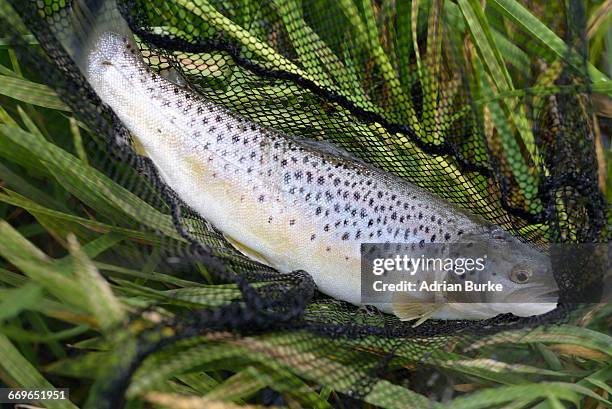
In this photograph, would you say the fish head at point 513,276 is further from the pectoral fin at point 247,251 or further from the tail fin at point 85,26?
the tail fin at point 85,26

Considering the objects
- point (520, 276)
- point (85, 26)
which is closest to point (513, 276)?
point (520, 276)

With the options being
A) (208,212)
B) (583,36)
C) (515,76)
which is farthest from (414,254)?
(515,76)

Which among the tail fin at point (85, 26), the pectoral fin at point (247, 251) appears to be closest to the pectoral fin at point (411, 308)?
the pectoral fin at point (247, 251)

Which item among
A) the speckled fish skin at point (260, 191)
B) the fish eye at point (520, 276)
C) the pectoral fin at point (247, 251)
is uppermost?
the speckled fish skin at point (260, 191)

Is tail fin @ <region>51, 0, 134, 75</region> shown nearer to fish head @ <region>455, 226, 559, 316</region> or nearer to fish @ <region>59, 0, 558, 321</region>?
fish @ <region>59, 0, 558, 321</region>

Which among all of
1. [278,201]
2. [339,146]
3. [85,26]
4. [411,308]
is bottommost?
[411,308]

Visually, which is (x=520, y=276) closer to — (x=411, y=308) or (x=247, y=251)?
(x=411, y=308)
